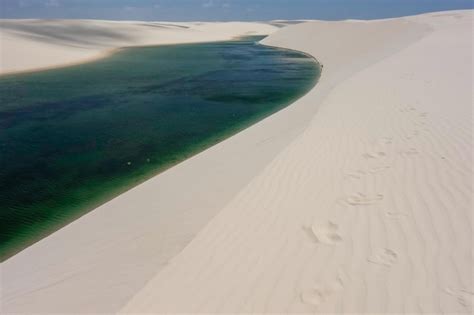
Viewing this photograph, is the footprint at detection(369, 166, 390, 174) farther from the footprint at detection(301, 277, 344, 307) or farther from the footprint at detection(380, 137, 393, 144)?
the footprint at detection(301, 277, 344, 307)

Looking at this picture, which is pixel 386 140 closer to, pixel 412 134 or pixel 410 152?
pixel 412 134

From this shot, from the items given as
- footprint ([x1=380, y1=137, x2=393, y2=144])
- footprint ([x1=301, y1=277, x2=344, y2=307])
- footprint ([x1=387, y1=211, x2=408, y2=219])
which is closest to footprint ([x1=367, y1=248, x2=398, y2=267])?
footprint ([x1=301, y1=277, x2=344, y2=307])

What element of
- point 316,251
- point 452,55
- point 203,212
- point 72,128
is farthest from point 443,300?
point 452,55

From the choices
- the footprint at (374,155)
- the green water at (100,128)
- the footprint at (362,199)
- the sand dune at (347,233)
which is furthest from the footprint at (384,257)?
the green water at (100,128)

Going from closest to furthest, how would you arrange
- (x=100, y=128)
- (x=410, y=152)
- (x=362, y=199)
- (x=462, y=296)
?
(x=462, y=296) < (x=362, y=199) < (x=410, y=152) < (x=100, y=128)

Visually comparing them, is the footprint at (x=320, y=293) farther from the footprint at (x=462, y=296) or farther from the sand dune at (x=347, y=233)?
the footprint at (x=462, y=296)

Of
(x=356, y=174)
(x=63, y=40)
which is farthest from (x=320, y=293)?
(x=63, y=40)
